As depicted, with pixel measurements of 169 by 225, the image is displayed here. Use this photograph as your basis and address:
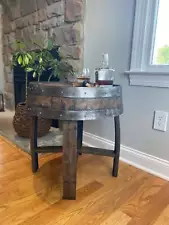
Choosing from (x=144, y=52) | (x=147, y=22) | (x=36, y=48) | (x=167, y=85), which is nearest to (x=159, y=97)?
(x=167, y=85)

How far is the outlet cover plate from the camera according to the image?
1.05 metres

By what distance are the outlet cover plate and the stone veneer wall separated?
0.72 metres

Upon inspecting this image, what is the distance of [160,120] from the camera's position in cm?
107

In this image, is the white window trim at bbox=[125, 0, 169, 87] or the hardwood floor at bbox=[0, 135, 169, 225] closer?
the hardwood floor at bbox=[0, 135, 169, 225]

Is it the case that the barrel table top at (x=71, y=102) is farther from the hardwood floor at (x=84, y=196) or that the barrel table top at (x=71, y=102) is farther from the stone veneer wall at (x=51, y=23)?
the stone veneer wall at (x=51, y=23)

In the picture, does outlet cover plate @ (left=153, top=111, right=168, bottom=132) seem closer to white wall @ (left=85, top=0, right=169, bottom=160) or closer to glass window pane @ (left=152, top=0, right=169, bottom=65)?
white wall @ (left=85, top=0, right=169, bottom=160)

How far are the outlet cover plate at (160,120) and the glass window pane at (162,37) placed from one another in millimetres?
293

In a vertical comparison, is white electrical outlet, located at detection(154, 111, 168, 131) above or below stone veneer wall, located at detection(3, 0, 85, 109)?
below

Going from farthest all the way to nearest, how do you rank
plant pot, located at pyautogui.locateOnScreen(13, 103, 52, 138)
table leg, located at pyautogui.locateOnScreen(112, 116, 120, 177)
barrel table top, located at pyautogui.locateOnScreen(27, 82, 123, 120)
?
plant pot, located at pyautogui.locateOnScreen(13, 103, 52, 138), table leg, located at pyautogui.locateOnScreen(112, 116, 120, 177), barrel table top, located at pyautogui.locateOnScreen(27, 82, 123, 120)

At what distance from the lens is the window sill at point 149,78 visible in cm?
101

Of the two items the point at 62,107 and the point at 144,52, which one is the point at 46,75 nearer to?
the point at 144,52

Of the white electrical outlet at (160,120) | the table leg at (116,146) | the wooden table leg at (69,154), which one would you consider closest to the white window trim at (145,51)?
the white electrical outlet at (160,120)

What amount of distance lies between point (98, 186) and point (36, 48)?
5.01 ft

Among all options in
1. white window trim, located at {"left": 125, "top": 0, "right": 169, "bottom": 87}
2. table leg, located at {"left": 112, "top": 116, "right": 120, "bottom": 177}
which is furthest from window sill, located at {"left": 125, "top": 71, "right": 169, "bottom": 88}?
table leg, located at {"left": 112, "top": 116, "right": 120, "bottom": 177}
